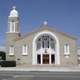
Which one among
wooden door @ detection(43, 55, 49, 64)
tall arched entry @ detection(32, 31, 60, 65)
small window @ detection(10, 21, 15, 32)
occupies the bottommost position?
wooden door @ detection(43, 55, 49, 64)

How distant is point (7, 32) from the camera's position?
41656mm

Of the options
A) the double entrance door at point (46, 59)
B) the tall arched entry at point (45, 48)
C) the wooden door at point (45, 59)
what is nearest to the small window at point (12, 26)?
the tall arched entry at point (45, 48)

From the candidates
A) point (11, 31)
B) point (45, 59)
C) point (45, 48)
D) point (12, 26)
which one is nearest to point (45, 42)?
point (45, 48)

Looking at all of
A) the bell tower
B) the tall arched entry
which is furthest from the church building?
the bell tower

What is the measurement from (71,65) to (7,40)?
1554 centimetres

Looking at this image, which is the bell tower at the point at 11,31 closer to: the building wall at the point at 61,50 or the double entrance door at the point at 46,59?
the building wall at the point at 61,50

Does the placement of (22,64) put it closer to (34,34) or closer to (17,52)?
(17,52)

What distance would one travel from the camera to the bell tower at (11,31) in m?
40.9

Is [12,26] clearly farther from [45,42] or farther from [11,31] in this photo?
[45,42]

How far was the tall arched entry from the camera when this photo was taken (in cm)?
3834

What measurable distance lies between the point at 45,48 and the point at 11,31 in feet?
29.7

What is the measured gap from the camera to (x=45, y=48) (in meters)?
39.6

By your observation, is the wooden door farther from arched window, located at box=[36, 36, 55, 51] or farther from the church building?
arched window, located at box=[36, 36, 55, 51]

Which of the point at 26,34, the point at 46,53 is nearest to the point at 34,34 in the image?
the point at 26,34
